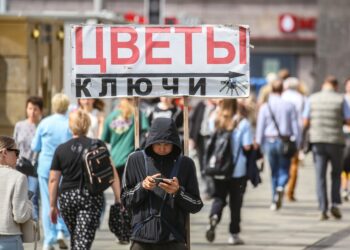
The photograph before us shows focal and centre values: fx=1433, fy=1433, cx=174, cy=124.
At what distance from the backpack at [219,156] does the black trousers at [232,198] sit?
5.3 inches

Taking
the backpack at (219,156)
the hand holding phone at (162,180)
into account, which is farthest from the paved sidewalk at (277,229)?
the hand holding phone at (162,180)

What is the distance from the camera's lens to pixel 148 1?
2856 cm

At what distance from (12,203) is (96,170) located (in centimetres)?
307

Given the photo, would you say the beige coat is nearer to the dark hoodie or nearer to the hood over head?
the dark hoodie

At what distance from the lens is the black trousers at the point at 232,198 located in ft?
50.8

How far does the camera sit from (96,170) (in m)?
12.5

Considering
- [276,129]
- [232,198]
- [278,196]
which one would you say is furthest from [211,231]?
[276,129]

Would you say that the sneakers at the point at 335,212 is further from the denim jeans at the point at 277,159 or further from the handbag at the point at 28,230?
the handbag at the point at 28,230

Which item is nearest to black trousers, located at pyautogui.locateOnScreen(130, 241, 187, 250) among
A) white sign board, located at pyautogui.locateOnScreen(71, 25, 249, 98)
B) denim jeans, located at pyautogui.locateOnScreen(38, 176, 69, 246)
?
white sign board, located at pyautogui.locateOnScreen(71, 25, 249, 98)

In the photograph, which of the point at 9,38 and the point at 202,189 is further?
the point at 202,189

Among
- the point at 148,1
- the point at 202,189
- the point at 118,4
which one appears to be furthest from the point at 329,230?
the point at 118,4

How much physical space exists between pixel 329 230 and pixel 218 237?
1603 millimetres

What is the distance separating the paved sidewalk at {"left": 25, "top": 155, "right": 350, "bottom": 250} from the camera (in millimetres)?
15219

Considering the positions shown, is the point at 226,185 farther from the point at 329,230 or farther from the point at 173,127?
the point at 173,127
